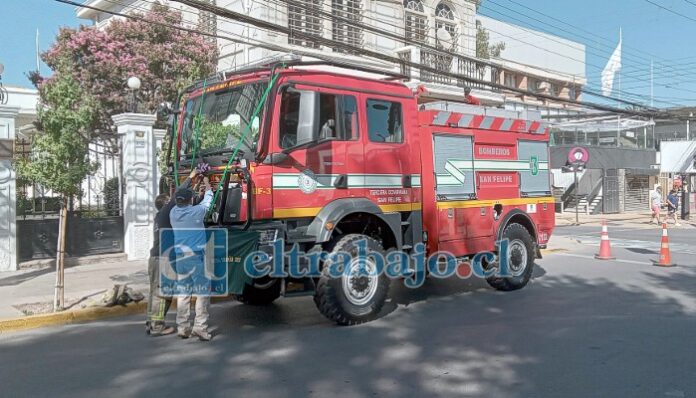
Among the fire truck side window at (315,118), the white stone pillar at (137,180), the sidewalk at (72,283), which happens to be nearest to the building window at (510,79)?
the white stone pillar at (137,180)

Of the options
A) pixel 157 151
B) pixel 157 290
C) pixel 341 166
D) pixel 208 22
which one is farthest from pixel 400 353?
pixel 208 22

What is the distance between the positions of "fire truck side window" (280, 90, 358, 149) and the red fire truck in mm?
12

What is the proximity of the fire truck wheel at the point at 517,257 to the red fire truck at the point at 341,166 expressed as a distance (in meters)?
0.31

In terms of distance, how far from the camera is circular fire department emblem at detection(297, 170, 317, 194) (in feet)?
23.4

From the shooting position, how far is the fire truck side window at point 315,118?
6988mm

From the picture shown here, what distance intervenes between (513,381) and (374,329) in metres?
2.27

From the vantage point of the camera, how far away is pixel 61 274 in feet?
28.0

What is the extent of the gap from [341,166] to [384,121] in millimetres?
949

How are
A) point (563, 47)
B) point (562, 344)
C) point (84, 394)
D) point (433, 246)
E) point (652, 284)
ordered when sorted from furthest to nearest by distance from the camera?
point (563, 47)
point (652, 284)
point (433, 246)
point (562, 344)
point (84, 394)

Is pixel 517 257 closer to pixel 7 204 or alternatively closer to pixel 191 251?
pixel 191 251

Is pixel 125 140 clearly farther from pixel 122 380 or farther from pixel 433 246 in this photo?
pixel 122 380

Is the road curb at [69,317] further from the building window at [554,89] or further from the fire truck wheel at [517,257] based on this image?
the building window at [554,89]

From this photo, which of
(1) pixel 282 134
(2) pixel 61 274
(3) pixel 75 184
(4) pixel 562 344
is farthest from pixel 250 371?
(3) pixel 75 184

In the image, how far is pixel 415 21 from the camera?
84.3 ft
